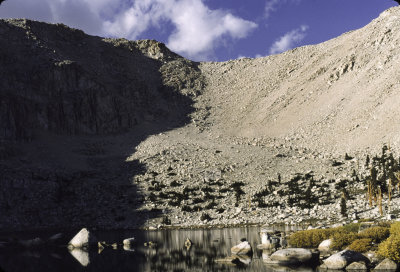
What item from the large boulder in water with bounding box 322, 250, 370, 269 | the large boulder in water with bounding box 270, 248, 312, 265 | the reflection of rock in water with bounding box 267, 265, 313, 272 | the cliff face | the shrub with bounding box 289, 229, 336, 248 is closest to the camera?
the large boulder in water with bounding box 322, 250, 370, 269

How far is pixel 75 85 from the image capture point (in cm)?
8225

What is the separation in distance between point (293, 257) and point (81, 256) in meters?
13.4

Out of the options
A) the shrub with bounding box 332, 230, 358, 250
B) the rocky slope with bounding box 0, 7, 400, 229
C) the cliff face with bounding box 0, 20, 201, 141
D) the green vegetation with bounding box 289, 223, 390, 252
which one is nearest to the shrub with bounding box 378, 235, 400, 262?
the green vegetation with bounding box 289, 223, 390, 252

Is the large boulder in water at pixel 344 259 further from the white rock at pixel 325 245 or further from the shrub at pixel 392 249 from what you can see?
the white rock at pixel 325 245

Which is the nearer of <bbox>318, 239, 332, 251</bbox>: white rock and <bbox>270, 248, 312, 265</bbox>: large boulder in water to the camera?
<bbox>270, 248, 312, 265</bbox>: large boulder in water

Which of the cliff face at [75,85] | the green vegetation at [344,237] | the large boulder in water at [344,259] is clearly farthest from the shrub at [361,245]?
the cliff face at [75,85]

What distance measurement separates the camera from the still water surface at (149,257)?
21.4 meters

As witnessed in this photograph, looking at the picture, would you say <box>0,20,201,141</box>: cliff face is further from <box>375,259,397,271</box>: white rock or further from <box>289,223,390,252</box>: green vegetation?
<box>375,259,397,271</box>: white rock

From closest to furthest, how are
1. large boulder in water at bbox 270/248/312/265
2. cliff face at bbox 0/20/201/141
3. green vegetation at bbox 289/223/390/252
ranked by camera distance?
large boulder in water at bbox 270/248/312/265
green vegetation at bbox 289/223/390/252
cliff face at bbox 0/20/201/141

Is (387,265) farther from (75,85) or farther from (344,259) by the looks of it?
(75,85)

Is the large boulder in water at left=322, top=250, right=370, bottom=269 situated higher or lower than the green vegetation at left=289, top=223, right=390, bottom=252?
lower

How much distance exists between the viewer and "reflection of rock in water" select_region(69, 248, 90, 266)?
24.1 metres

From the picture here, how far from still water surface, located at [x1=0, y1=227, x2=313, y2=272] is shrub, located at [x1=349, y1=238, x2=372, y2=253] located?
3.45m

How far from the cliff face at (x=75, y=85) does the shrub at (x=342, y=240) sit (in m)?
59.0
